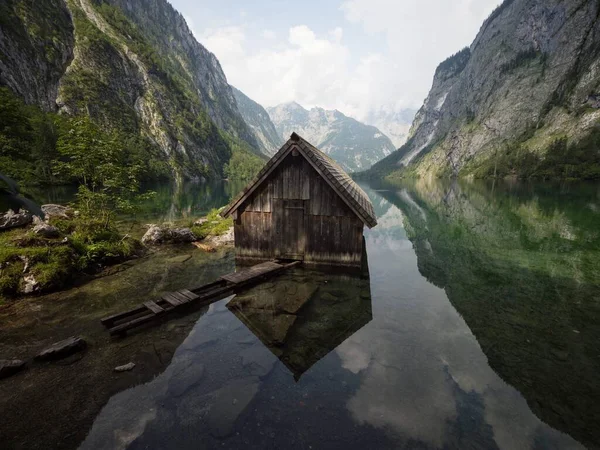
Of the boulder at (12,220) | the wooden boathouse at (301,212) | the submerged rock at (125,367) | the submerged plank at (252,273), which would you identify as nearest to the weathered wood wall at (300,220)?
the wooden boathouse at (301,212)

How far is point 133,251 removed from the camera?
59.5 feet

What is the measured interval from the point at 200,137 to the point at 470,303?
198469mm

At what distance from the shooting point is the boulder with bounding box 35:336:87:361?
7.94m

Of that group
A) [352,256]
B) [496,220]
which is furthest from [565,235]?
[352,256]

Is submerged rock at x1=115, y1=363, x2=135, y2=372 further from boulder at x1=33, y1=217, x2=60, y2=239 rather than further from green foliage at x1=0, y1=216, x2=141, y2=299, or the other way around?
boulder at x1=33, y1=217, x2=60, y2=239

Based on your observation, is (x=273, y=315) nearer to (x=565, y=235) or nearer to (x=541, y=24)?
(x=565, y=235)

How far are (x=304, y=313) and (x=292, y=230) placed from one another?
5287 millimetres

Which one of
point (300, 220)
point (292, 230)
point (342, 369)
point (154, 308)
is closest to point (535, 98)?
point (300, 220)

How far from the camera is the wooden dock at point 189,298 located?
9.63 meters

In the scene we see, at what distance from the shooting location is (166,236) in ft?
71.4

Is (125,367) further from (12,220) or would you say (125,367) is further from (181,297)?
(12,220)

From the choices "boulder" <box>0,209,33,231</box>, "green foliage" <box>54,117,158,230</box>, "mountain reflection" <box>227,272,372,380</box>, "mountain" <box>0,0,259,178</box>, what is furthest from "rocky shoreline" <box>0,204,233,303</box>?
"mountain" <box>0,0,259,178</box>

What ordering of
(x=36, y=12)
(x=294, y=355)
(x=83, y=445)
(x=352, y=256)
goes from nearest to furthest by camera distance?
(x=83, y=445)
(x=294, y=355)
(x=352, y=256)
(x=36, y=12)

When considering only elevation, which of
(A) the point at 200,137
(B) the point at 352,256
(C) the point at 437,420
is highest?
(A) the point at 200,137
